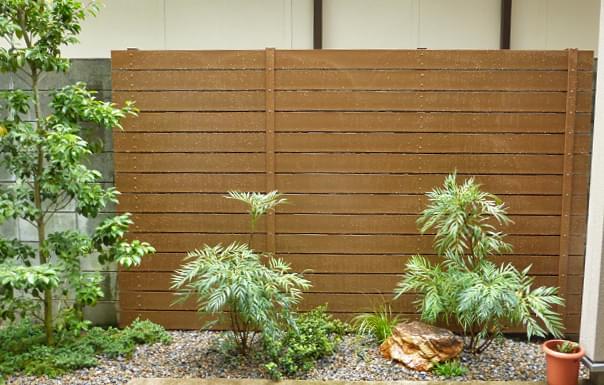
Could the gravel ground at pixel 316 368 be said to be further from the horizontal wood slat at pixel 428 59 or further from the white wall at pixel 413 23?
the white wall at pixel 413 23

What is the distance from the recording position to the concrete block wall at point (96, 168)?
4016mm

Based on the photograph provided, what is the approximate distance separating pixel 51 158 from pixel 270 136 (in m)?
1.60

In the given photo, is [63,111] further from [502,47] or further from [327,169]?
[502,47]

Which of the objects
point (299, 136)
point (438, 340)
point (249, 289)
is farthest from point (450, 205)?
point (249, 289)

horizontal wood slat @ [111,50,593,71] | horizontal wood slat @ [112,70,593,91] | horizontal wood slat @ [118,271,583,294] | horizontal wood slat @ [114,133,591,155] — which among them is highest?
horizontal wood slat @ [111,50,593,71]

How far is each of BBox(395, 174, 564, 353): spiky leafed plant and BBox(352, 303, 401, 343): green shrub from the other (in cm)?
22

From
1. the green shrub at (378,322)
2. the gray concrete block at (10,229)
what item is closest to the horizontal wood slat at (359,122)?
the gray concrete block at (10,229)

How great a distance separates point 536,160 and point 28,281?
A: 3.76 meters

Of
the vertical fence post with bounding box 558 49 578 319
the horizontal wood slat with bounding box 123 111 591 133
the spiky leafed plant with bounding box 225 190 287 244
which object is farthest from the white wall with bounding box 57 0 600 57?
the spiky leafed plant with bounding box 225 190 287 244

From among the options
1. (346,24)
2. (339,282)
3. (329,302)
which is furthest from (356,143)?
(346,24)

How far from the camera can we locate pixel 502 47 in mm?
4629

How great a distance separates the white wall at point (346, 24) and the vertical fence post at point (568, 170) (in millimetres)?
1020

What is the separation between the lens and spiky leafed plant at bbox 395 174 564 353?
10.5ft

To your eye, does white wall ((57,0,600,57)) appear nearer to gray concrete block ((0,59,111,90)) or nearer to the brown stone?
gray concrete block ((0,59,111,90))
